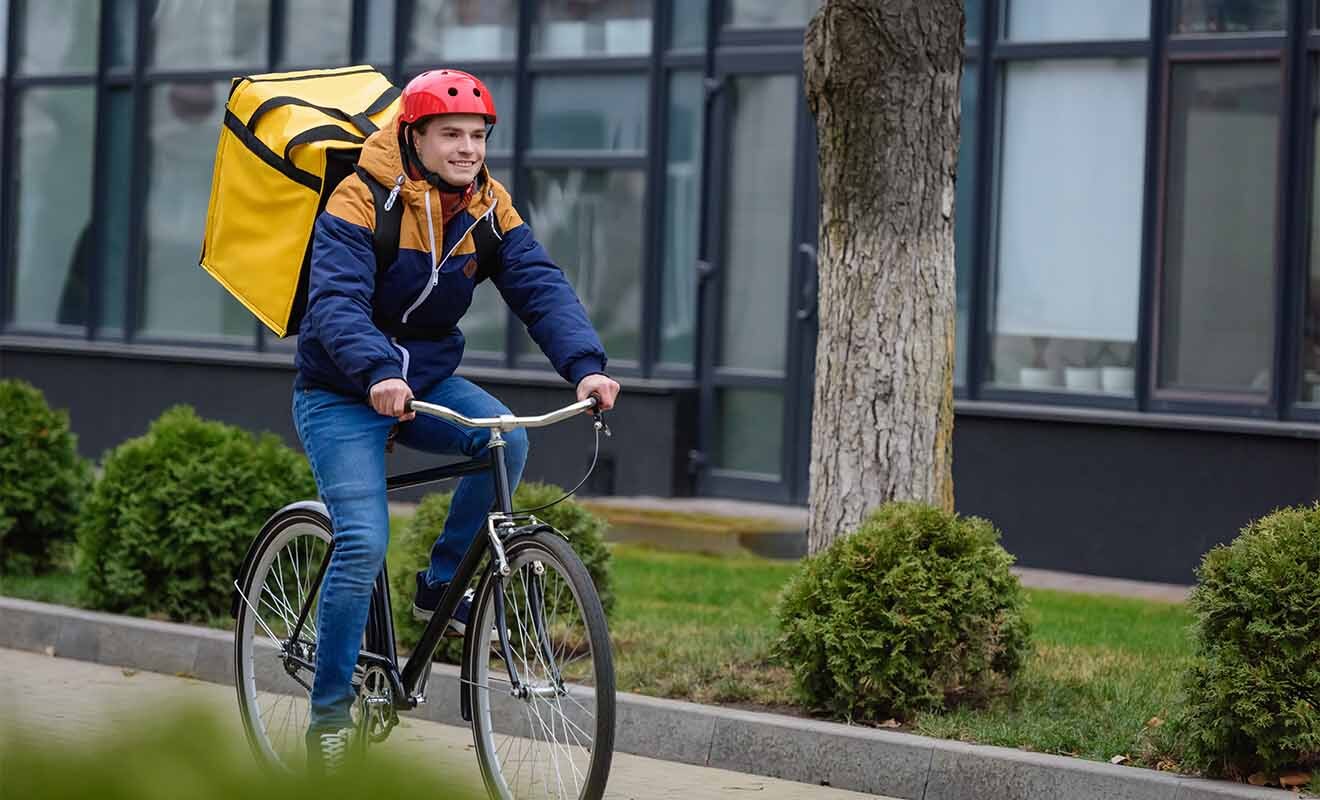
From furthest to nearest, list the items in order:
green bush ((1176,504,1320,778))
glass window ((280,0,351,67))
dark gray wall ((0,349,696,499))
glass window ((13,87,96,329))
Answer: glass window ((13,87,96,329))
glass window ((280,0,351,67))
dark gray wall ((0,349,696,499))
green bush ((1176,504,1320,778))

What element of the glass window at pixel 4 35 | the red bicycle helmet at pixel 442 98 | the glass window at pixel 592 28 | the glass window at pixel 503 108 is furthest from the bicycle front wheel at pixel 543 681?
the glass window at pixel 4 35

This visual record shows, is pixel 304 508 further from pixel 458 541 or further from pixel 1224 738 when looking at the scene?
pixel 1224 738

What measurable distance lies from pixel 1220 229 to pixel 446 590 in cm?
710

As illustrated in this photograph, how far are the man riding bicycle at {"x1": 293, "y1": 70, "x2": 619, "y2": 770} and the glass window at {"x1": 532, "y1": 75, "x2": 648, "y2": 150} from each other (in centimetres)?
857

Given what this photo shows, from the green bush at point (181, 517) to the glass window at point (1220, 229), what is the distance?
17.1 feet

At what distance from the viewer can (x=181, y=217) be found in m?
16.8

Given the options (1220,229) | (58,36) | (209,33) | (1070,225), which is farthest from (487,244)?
(58,36)

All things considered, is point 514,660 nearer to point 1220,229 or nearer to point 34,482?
point 34,482

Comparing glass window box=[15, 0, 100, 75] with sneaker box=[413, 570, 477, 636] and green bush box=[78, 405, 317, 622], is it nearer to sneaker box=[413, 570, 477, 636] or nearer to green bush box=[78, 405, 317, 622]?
green bush box=[78, 405, 317, 622]

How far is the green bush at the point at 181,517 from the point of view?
8.27 meters

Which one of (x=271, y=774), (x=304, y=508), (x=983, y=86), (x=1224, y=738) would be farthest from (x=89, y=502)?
(x=271, y=774)

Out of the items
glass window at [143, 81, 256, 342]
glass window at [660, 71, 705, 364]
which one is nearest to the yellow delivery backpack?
glass window at [660, 71, 705, 364]

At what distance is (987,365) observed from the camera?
12.1m

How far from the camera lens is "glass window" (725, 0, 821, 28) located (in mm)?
13031
